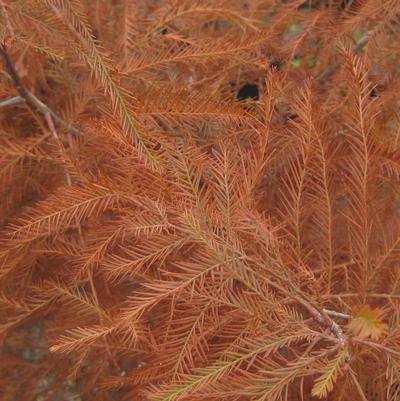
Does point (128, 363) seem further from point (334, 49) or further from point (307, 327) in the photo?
point (334, 49)

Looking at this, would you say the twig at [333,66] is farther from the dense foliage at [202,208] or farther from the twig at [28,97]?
the twig at [28,97]

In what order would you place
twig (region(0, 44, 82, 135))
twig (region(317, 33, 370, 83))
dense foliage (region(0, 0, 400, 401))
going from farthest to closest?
twig (region(317, 33, 370, 83)), twig (region(0, 44, 82, 135)), dense foliage (region(0, 0, 400, 401))

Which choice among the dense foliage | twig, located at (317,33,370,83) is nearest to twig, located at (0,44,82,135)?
the dense foliage

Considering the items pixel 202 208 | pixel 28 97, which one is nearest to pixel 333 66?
pixel 28 97

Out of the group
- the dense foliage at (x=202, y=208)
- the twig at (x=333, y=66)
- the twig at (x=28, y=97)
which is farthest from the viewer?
the twig at (x=333, y=66)

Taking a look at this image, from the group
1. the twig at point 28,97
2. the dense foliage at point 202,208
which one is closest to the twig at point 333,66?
the dense foliage at point 202,208

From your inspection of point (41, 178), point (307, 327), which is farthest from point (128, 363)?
point (307, 327)

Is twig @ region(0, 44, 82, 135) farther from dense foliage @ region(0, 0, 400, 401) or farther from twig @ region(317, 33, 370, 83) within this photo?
twig @ region(317, 33, 370, 83)

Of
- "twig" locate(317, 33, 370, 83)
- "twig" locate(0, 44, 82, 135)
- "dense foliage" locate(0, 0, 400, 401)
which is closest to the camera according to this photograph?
"dense foliage" locate(0, 0, 400, 401)
